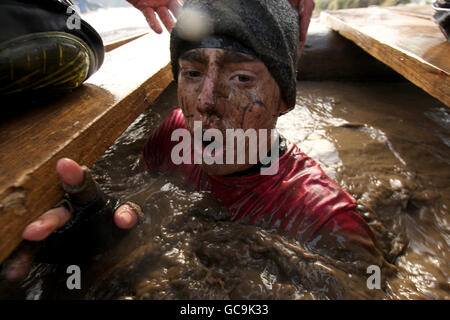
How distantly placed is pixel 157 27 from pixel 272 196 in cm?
171

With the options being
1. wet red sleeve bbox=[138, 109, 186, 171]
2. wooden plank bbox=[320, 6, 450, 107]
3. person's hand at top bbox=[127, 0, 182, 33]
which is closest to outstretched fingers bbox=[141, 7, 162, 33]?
person's hand at top bbox=[127, 0, 182, 33]

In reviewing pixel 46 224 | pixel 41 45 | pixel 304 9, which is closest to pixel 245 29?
pixel 304 9

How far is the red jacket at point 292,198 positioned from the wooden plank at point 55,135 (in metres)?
0.69

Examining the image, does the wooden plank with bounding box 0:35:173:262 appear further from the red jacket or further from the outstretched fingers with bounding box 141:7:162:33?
the red jacket

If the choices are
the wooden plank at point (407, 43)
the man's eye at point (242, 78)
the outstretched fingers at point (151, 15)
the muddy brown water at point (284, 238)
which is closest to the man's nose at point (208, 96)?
the man's eye at point (242, 78)

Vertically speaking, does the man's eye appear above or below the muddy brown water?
above

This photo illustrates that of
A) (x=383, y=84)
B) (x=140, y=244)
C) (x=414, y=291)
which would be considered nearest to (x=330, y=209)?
(x=414, y=291)

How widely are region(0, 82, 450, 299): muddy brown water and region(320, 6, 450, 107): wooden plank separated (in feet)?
2.61

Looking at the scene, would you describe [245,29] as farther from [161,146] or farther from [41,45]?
[161,146]

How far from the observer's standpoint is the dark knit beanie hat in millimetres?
1367

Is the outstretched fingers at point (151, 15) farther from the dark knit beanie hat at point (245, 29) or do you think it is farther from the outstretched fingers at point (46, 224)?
the outstretched fingers at point (46, 224)

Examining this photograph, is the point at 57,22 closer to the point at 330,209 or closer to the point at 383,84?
the point at 330,209

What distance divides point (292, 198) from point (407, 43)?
2.06m
